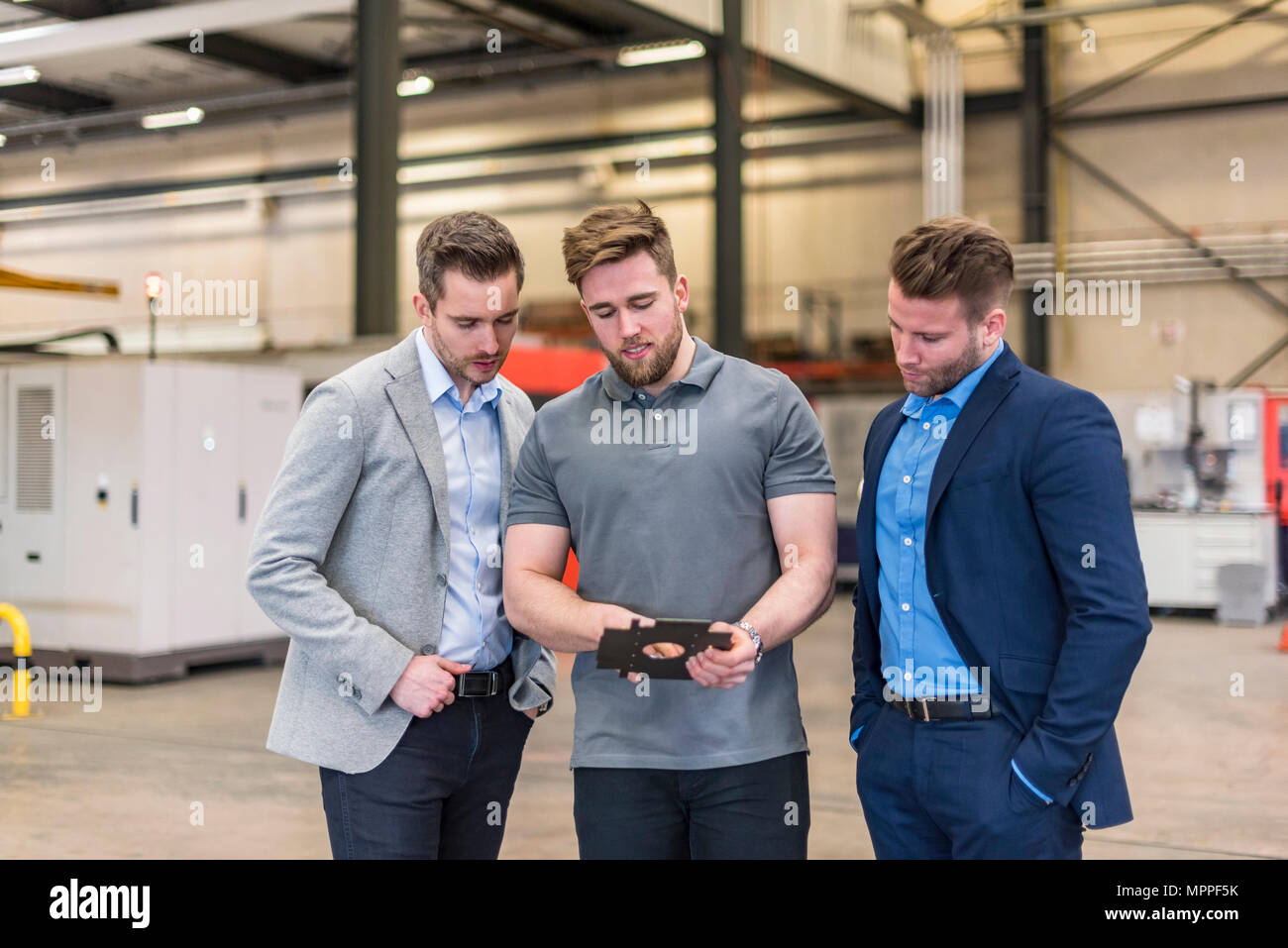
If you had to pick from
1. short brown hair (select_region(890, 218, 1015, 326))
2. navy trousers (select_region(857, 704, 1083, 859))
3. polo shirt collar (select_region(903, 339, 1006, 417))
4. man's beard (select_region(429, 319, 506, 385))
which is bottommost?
navy trousers (select_region(857, 704, 1083, 859))

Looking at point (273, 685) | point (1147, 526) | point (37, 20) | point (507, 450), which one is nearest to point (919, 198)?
point (1147, 526)

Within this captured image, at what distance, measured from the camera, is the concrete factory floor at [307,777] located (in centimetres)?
512

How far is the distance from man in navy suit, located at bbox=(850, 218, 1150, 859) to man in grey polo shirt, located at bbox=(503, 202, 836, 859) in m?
0.18

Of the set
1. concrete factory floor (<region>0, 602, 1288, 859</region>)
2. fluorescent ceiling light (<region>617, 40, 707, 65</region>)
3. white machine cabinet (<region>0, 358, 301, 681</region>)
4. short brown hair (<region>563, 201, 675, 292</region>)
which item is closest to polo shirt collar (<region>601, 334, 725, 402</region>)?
short brown hair (<region>563, 201, 675, 292</region>)

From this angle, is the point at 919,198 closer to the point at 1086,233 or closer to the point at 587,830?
the point at 1086,233

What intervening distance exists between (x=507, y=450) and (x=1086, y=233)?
16.0 meters

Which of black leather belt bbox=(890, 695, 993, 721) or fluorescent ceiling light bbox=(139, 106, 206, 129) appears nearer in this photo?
black leather belt bbox=(890, 695, 993, 721)

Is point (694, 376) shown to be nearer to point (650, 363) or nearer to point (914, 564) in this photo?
point (650, 363)

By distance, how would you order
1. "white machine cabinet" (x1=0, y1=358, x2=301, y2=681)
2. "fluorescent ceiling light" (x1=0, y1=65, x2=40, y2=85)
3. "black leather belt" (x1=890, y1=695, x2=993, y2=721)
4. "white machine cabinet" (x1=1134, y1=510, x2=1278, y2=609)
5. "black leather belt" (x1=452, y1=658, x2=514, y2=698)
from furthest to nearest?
"fluorescent ceiling light" (x1=0, y1=65, x2=40, y2=85), "white machine cabinet" (x1=1134, y1=510, x2=1278, y2=609), "white machine cabinet" (x1=0, y1=358, x2=301, y2=681), "black leather belt" (x1=452, y1=658, x2=514, y2=698), "black leather belt" (x1=890, y1=695, x2=993, y2=721)

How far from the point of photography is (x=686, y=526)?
220cm

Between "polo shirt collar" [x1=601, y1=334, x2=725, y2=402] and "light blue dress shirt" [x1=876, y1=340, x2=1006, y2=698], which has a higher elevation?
"polo shirt collar" [x1=601, y1=334, x2=725, y2=402]

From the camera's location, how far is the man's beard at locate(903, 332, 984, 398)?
2150 millimetres

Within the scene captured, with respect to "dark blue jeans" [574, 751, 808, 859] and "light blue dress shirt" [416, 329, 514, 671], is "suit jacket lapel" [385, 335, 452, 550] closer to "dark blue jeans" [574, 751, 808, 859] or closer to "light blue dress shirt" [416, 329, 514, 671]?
"light blue dress shirt" [416, 329, 514, 671]

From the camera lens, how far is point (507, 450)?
2482 mm
